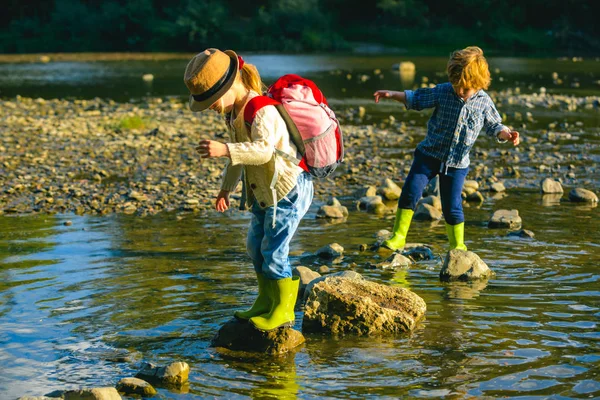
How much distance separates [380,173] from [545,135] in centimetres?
491

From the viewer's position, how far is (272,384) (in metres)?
5.16

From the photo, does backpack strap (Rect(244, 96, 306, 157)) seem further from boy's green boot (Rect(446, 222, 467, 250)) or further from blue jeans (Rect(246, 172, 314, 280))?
boy's green boot (Rect(446, 222, 467, 250))

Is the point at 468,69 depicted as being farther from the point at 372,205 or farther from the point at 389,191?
the point at 389,191

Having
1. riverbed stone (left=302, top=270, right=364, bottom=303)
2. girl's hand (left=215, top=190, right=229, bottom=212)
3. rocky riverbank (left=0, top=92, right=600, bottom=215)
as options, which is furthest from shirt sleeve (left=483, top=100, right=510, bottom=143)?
rocky riverbank (left=0, top=92, right=600, bottom=215)

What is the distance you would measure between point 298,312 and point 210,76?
76.5 inches

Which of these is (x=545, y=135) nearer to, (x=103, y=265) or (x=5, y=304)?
(x=103, y=265)

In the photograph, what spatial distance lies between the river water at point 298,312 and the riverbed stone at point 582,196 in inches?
6.3

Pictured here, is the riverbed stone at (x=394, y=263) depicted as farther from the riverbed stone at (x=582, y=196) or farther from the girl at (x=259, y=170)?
the riverbed stone at (x=582, y=196)

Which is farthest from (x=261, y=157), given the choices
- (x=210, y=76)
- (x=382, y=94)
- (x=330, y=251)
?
(x=330, y=251)

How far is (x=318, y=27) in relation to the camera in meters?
57.4

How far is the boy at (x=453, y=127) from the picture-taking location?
24.6 feet

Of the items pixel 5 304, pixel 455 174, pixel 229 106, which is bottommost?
pixel 5 304

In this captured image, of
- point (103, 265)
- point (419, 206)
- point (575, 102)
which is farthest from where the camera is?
point (575, 102)

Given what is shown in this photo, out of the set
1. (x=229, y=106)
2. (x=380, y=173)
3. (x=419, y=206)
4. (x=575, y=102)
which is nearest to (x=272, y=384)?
(x=229, y=106)
